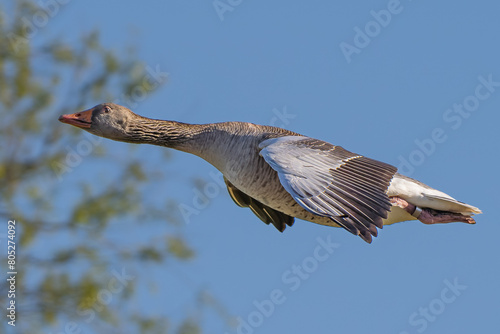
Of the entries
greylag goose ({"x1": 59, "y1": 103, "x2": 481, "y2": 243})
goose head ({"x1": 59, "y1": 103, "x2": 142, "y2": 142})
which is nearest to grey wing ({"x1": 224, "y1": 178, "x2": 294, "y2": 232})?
greylag goose ({"x1": 59, "y1": 103, "x2": 481, "y2": 243})

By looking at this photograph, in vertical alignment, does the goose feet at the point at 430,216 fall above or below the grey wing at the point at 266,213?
above

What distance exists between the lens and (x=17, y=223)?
11.9 m

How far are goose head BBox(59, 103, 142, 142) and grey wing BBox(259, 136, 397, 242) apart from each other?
59.9 inches

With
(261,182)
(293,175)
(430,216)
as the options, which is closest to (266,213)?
(261,182)

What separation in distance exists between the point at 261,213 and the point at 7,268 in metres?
4.22

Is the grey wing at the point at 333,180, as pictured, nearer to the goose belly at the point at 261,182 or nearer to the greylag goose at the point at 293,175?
the greylag goose at the point at 293,175

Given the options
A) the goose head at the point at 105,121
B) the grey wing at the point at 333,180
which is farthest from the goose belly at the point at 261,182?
the goose head at the point at 105,121

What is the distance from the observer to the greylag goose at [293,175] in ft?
24.5

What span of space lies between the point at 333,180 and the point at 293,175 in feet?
1.31

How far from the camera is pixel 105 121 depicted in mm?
8711

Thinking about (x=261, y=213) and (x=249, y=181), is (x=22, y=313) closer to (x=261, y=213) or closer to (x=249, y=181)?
(x=261, y=213)

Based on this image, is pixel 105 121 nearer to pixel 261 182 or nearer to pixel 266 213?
pixel 261 182

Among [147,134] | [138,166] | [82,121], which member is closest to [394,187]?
[147,134]

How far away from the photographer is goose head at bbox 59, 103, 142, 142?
8711 mm
